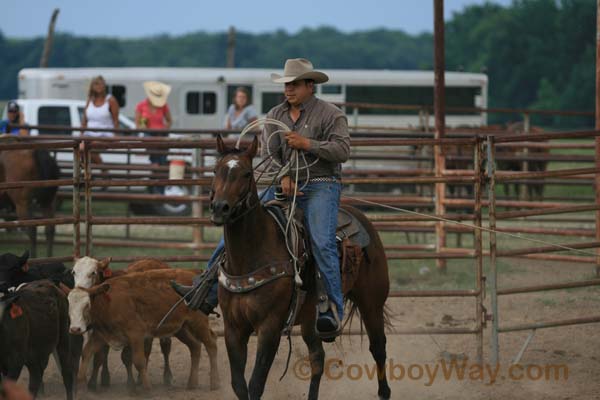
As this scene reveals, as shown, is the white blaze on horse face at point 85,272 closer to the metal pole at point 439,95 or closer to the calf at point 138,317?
the calf at point 138,317

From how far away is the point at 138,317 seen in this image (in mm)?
7734

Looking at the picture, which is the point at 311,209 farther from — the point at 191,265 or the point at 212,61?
the point at 212,61

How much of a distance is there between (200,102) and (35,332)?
17105 millimetres

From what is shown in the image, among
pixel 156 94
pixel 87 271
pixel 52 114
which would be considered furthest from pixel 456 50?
pixel 87 271

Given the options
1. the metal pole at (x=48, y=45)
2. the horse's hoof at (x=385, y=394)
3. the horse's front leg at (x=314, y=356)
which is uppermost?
the metal pole at (x=48, y=45)

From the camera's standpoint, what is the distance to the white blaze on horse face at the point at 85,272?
7430 mm

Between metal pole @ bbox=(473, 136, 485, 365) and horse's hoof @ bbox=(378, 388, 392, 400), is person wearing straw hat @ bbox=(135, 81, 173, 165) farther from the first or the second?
horse's hoof @ bbox=(378, 388, 392, 400)

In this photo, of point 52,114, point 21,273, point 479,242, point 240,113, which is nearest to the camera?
point 21,273

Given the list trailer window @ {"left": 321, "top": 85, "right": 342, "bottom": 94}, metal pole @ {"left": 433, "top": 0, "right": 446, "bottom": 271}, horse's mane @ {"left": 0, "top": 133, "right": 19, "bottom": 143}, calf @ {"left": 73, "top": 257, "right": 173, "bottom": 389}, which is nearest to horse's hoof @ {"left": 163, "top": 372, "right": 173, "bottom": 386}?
calf @ {"left": 73, "top": 257, "right": 173, "bottom": 389}

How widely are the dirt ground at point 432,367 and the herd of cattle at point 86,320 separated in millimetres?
277

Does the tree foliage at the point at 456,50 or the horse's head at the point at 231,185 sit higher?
the tree foliage at the point at 456,50

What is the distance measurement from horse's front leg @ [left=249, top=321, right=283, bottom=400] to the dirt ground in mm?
A: 1564

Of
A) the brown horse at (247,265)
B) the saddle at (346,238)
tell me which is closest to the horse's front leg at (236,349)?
the brown horse at (247,265)

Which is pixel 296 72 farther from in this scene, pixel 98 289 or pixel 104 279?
pixel 104 279
